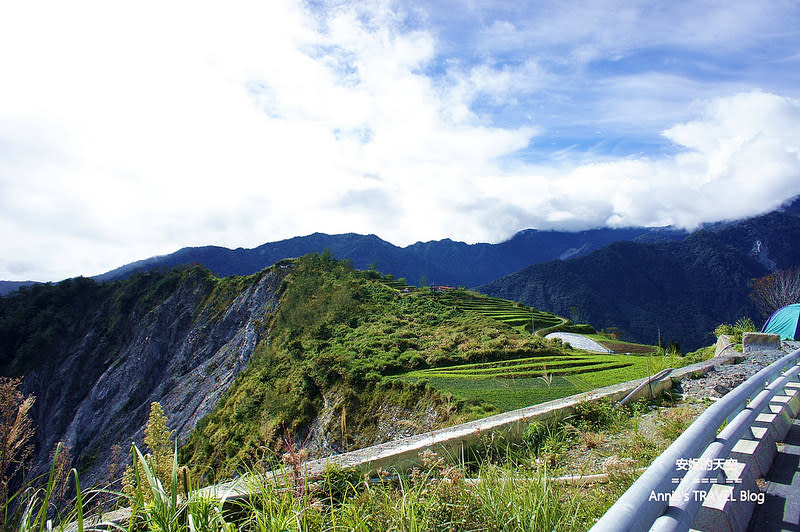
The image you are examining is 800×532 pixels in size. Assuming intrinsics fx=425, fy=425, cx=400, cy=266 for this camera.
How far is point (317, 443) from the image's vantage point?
16062 mm

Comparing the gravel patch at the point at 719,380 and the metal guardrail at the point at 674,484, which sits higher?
the metal guardrail at the point at 674,484

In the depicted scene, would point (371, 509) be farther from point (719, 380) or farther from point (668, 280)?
point (668, 280)

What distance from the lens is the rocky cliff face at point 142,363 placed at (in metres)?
38.7

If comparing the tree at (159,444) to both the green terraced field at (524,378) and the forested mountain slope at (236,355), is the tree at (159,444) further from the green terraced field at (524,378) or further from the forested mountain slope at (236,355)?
the green terraced field at (524,378)

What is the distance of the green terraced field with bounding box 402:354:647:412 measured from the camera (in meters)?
11.2

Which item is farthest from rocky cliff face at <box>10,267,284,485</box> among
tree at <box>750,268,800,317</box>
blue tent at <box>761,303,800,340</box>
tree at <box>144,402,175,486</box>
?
tree at <box>750,268,800,317</box>

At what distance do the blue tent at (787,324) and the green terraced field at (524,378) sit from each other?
19.1ft

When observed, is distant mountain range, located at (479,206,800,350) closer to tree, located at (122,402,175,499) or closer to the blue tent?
the blue tent

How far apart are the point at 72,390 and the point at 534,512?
7085cm

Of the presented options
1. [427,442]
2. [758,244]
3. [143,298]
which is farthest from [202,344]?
[758,244]

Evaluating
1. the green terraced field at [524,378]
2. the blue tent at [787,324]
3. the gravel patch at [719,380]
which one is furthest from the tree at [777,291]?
the gravel patch at [719,380]

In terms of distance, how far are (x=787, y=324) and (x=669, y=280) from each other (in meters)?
163

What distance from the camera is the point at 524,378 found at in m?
14.9

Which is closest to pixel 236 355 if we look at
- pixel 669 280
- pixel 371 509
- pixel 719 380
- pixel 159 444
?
pixel 159 444
